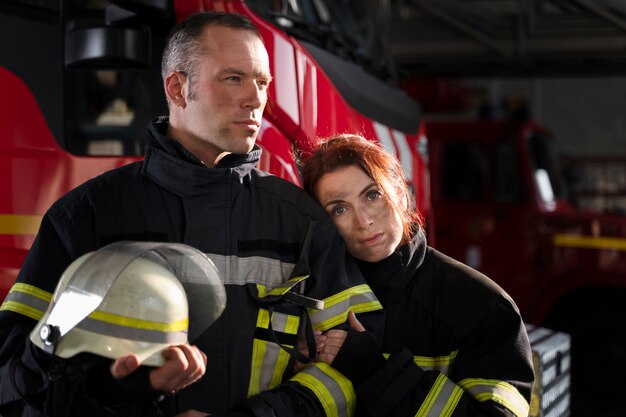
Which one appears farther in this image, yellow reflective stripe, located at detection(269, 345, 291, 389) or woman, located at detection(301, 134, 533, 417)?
woman, located at detection(301, 134, 533, 417)

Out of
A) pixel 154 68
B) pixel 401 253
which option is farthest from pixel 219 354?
pixel 154 68

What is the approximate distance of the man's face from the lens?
1.86 metres

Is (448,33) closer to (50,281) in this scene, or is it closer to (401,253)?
(401,253)

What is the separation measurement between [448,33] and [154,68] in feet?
12.3

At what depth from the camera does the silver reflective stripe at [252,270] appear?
1786mm

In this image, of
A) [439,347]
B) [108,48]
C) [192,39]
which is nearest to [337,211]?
[439,347]

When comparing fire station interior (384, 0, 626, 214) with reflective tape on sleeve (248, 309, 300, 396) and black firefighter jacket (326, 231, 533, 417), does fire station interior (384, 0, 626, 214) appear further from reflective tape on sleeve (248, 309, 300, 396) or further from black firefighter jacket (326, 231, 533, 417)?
reflective tape on sleeve (248, 309, 300, 396)

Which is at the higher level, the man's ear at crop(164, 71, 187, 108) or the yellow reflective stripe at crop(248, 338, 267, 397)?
the man's ear at crop(164, 71, 187, 108)

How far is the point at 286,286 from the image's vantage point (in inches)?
70.2

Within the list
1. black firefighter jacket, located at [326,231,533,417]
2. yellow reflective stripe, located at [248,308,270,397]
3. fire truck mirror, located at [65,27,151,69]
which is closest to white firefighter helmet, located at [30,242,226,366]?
yellow reflective stripe, located at [248,308,270,397]

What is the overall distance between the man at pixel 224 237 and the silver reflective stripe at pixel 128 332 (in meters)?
0.22

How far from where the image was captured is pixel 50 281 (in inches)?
68.1

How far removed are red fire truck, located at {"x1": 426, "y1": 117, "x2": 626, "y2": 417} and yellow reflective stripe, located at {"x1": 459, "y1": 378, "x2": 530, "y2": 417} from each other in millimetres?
3693

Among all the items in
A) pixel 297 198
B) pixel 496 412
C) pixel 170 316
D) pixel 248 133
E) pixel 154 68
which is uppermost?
pixel 154 68
